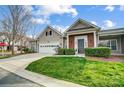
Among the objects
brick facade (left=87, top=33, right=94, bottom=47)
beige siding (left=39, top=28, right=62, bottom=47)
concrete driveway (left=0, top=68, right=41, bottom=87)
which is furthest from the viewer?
beige siding (left=39, top=28, right=62, bottom=47)

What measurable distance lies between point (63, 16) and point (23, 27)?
1198 centimetres

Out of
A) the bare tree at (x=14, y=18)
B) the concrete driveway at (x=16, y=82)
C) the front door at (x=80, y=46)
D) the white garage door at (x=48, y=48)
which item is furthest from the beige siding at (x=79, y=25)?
the concrete driveway at (x=16, y=82)

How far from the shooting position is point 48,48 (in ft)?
71.7

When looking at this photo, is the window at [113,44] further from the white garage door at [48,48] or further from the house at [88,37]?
the white garage door at [48,48]

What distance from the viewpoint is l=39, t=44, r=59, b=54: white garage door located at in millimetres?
21005

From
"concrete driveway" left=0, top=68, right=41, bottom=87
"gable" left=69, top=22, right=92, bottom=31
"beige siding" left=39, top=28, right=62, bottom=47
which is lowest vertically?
"concrete driveway" left=0, top=68, right=41, bottom=87

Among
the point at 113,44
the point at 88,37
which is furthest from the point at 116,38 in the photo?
the point at 88,37

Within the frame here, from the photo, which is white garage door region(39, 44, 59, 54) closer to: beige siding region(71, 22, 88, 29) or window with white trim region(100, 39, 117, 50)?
beige siding region(71, 22, 88, 29)

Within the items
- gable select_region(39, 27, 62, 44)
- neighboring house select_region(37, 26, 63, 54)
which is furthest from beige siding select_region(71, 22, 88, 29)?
gable select_region(39, 27, 62, 44)
